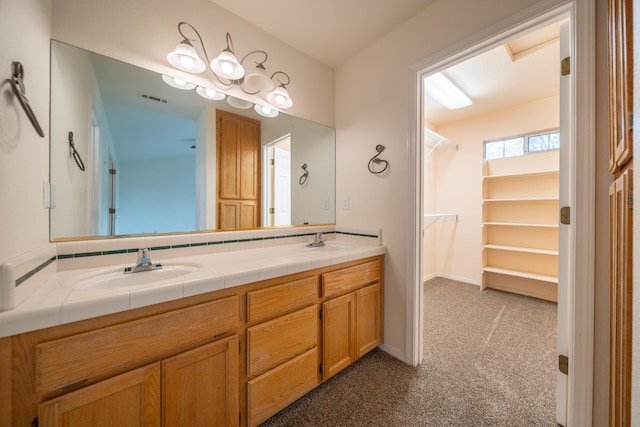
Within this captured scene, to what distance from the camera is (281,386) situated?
1.23 m

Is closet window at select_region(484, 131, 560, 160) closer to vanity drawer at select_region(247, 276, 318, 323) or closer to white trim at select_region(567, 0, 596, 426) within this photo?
white trim at select_region(567, 0, 596, 426)

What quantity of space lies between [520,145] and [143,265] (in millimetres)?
4298

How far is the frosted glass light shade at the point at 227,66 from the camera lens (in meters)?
1.44

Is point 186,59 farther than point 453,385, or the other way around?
point 453,385

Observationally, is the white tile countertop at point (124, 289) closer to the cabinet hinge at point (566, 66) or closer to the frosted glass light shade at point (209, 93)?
the frosted glass light shade at point (209, 93)

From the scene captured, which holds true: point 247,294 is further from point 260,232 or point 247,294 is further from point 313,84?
point 313,84


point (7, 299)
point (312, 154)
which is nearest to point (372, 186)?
point (312, 154)

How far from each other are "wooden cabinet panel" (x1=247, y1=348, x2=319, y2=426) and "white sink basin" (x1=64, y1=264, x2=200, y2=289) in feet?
2.18

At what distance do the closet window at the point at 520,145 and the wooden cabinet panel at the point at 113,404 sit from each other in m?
4.30

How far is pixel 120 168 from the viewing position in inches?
53.4

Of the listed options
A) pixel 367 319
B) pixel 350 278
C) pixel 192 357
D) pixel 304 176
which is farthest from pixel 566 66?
pixel 192 357

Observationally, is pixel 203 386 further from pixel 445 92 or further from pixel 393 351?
pixel 445 92

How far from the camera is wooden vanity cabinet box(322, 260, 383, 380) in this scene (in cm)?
146

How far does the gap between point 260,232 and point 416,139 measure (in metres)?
1.32
